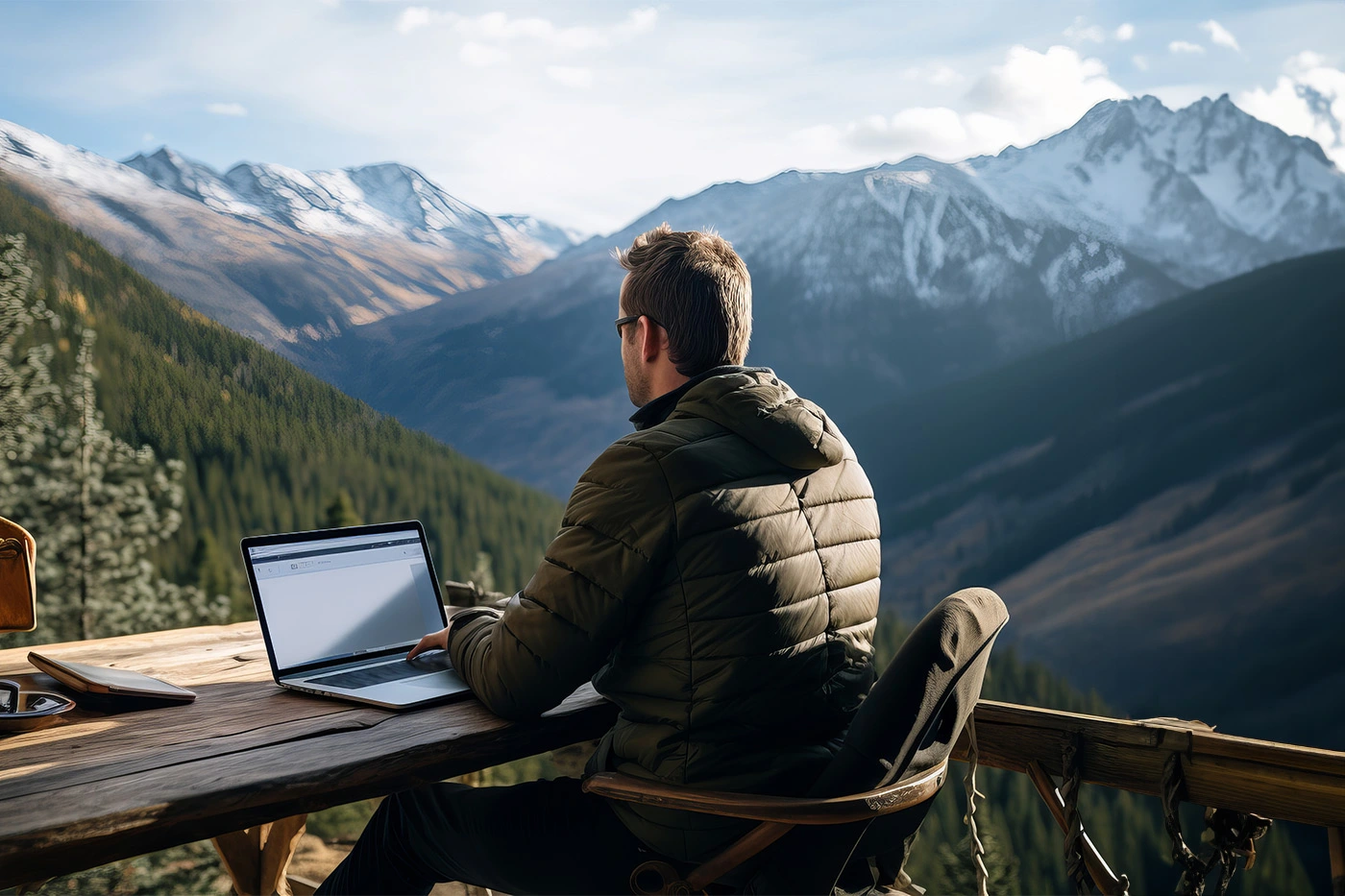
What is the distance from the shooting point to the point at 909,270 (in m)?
7.44

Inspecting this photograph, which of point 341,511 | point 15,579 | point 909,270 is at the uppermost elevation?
point 909,270

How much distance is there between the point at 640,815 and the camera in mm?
1171

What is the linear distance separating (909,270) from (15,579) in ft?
22.9

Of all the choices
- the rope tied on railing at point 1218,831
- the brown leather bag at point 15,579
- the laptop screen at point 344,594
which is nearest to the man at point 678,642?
the laptop screen at point 344,594

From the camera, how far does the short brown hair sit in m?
1.38

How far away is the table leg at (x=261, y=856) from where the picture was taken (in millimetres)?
1967

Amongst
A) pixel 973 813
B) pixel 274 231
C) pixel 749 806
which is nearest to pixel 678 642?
pixel 749 806

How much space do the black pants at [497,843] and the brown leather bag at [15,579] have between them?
535mm

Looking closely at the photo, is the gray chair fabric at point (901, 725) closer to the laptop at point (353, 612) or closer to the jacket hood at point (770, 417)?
the jacket hood at point (770, 417)

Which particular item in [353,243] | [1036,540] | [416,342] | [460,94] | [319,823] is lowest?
[319,823]

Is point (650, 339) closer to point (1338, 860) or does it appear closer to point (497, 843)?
point (497, 843)

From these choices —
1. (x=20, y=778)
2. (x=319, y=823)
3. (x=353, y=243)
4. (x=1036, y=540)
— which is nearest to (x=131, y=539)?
(x=319, y=823)

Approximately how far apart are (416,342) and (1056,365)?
15.2 ft

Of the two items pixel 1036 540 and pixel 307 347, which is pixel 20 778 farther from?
pixel 1036 540
